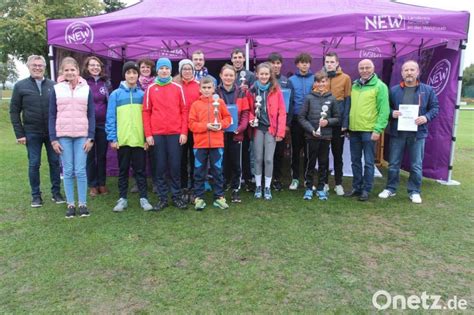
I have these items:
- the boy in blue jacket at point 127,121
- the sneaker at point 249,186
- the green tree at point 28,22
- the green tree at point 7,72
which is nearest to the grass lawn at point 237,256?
the sneaker at point 249,186

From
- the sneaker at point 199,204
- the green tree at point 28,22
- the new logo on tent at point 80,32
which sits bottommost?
the sneaker at point 199,204

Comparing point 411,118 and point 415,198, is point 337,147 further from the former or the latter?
point 415,198

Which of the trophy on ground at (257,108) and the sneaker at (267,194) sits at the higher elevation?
the trophy on ground at (257,108)

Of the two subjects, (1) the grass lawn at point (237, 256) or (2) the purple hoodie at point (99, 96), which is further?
(2) the purple hoodie at point (99, 96)

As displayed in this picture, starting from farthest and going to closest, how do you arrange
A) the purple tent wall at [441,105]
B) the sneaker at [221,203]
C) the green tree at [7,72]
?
1. the green tree at [7,72]
2. the purple tent wall at [441,105]
3. the sneaker at [221,203]

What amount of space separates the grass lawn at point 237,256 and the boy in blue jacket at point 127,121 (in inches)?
26.9

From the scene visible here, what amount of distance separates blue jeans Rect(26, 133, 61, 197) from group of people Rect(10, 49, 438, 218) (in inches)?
0.5

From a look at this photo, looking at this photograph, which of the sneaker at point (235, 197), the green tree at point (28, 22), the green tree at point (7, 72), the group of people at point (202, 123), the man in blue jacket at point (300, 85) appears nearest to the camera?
the group of people at point (202, 123)

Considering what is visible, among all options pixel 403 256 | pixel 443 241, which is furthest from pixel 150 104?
pixel 443 241

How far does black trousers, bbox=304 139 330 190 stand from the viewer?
16.3 ft

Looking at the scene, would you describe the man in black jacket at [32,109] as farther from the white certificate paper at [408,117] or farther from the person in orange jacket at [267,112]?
the white certificate paper at [408,117]

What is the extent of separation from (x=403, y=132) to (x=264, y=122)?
6.11 ft

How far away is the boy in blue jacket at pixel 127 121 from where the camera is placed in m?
4.39

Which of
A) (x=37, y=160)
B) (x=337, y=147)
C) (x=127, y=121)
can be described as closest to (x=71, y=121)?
(x=127, y=121)
